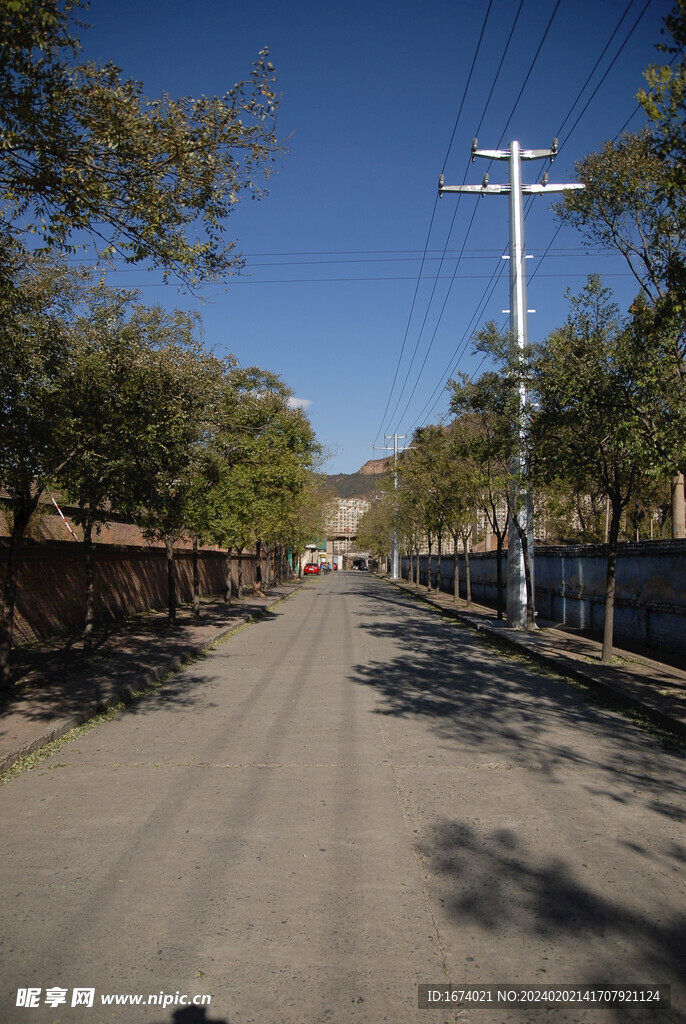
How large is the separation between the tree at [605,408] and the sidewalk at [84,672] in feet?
25.3

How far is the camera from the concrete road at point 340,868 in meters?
3.46

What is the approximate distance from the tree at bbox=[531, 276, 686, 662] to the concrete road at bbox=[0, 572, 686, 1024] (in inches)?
153

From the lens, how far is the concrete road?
11.4 ft

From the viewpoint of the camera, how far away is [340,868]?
187 inches

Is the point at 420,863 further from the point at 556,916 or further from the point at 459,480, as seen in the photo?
the point at 459,480

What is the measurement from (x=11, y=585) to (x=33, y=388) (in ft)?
8.51

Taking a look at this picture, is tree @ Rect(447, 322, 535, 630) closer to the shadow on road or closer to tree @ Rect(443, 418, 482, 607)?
tree @ Rect(443, 418, 482, 607)

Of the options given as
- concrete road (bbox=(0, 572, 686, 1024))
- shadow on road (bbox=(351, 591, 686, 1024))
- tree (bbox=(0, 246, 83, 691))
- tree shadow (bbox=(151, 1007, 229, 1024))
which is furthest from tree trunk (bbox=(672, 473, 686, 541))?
tree shadow (bbox=(151, 1007, 229, 1024))

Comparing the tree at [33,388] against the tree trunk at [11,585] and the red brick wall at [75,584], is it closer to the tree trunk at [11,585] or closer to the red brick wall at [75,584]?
the tree trunk at [11,585]

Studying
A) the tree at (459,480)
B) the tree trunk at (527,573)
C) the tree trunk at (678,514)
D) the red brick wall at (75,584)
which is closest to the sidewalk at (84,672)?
the red brick wall at (75,584)

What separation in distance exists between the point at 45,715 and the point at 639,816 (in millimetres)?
6390

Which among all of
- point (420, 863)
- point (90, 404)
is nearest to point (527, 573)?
point (90, 404)

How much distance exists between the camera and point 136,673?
39.9ft

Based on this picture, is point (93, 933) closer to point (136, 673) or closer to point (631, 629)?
point (136, 673)
